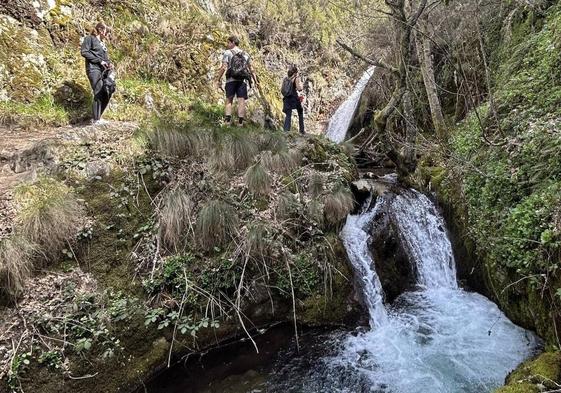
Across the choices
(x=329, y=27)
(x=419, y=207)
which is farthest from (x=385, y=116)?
(x=329, y=27)

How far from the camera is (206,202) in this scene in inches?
Answer: 207

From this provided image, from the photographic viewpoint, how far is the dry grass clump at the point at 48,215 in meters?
4.41

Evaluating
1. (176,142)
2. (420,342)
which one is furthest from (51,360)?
(420,342)

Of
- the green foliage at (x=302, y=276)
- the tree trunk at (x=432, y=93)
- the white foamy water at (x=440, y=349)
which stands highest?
the tree trunk at (x=432, y=93)

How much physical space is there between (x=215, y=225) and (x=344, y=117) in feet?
38.8

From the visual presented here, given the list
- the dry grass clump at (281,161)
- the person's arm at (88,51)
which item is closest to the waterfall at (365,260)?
the dry grass clump at (281,161)

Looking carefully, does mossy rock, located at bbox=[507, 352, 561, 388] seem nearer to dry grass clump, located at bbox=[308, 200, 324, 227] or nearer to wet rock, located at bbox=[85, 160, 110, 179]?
dry grass clump, located at bbox=[308, 200, 324, 227]

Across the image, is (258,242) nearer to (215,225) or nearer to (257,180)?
(215,225)

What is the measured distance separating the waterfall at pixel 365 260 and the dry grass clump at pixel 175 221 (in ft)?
8.23

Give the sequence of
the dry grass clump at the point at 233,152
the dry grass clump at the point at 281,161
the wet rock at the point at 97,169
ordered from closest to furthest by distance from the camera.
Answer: the wet rock at the point at 97,169, the dry grass clump at the point at 233,152, the dry grass clump at the point at 281,161

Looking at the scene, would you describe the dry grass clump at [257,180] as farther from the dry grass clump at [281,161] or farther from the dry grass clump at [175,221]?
the dry grass clump at [175,221]

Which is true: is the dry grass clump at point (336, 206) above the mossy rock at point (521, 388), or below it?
above

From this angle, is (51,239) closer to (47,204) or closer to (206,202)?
(47,204)

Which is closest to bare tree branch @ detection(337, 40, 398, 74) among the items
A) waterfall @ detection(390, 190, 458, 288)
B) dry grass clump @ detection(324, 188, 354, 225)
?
waterfall @ detection(390, 190, 458, 288)
